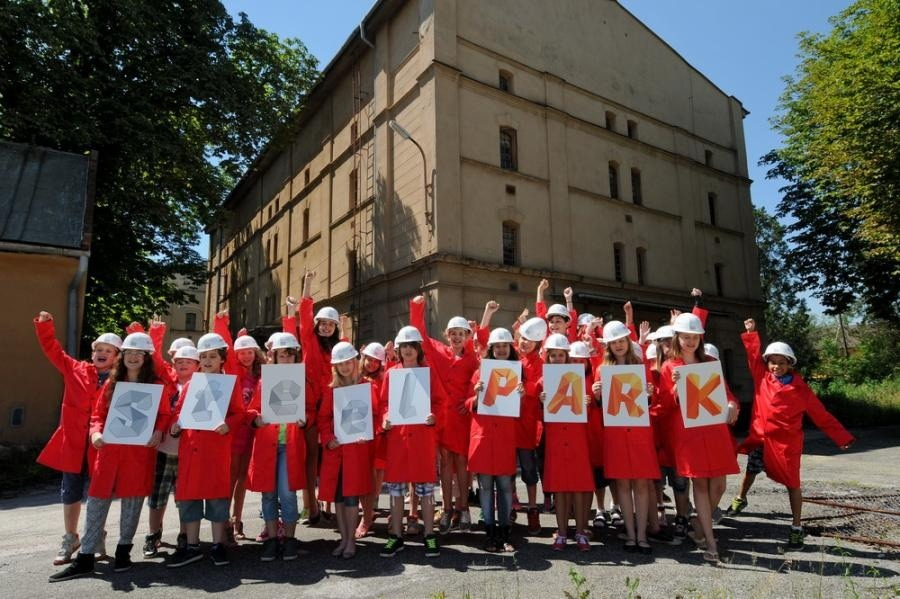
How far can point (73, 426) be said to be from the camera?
5.21m

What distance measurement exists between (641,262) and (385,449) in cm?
2061

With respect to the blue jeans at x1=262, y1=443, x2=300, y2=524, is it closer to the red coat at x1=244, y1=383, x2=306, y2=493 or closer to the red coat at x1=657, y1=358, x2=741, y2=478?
the red coat at x1=244, y1=383, x2=306, y2=493

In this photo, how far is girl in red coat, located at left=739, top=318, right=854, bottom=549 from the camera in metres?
5.58

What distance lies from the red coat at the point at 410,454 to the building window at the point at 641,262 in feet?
66.0

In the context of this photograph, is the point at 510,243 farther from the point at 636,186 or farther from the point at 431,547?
the point at 431,547

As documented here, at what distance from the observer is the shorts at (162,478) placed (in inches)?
216

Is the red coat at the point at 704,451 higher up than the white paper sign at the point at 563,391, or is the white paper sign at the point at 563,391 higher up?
the white paper sign at the point at 563,391

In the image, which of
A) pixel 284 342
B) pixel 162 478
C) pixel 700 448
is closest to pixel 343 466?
pixel 284 342

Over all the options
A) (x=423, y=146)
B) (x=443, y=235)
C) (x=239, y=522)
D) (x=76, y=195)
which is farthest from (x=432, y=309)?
(x=239, y=522)

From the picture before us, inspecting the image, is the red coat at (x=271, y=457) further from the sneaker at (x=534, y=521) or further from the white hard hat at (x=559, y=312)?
the white hard hat at (x=559, y=312)

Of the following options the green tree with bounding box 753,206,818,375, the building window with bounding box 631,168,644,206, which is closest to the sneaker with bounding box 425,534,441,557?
the building window with bounding box 631,168,644,206

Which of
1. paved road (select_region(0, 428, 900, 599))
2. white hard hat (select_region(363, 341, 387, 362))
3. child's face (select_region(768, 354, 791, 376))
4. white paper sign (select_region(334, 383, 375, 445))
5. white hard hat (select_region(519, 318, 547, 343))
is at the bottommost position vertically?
paved road (select_region(0, 428, 900, 599))

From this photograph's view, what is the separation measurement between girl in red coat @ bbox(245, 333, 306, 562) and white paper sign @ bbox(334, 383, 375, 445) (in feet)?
1.17

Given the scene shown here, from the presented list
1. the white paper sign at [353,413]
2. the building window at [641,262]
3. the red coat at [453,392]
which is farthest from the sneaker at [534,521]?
the building window at [641,262]
